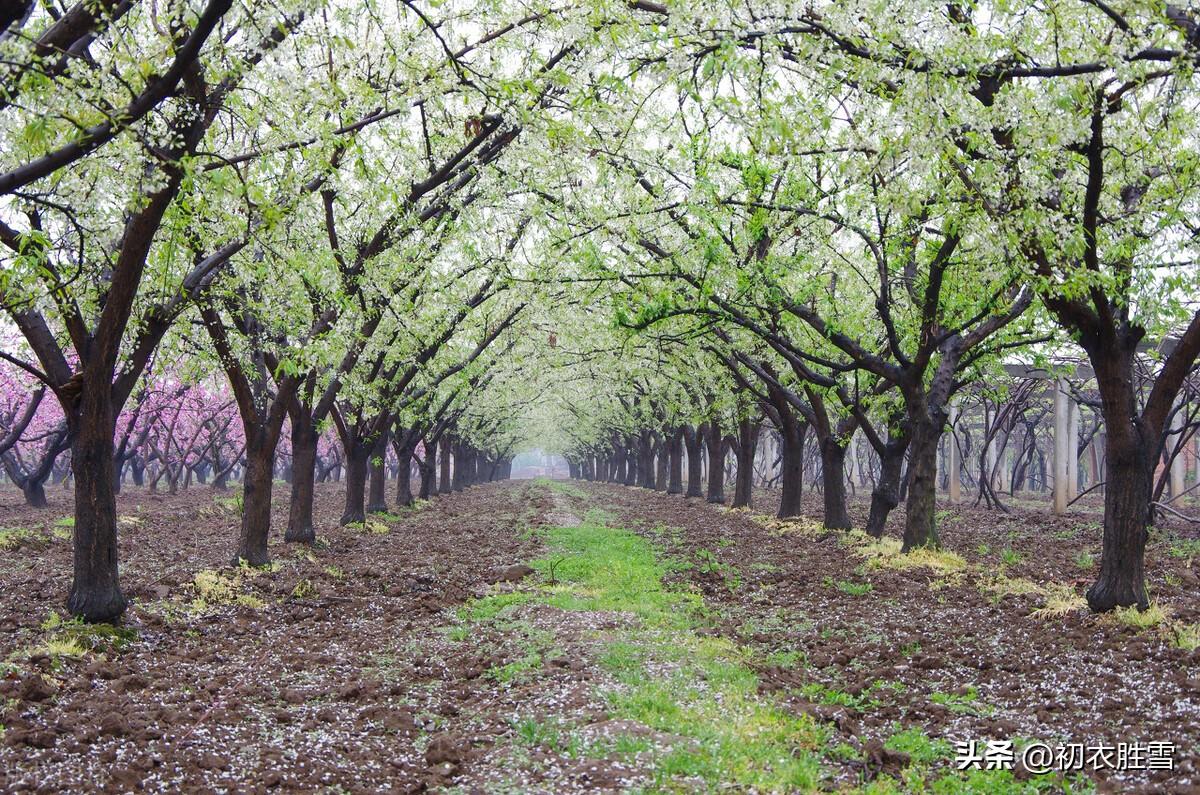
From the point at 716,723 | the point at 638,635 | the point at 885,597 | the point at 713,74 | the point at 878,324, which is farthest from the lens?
the point at 878,324

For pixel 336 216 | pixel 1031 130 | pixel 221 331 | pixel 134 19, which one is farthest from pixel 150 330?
pixel 1031 130

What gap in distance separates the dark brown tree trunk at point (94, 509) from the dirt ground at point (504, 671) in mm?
392

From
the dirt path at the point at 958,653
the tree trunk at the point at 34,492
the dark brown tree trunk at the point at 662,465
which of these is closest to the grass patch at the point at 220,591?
the dirt path at the point at 958,653

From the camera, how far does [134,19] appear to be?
30.0ft

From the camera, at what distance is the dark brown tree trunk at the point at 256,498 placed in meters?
15.7

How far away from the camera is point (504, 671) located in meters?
9.16

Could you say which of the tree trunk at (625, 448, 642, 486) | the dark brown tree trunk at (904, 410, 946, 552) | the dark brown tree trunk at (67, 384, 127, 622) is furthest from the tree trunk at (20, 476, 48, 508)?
the tree trunk at (625, 448, 642, 486)

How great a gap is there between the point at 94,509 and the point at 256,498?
18.6ft

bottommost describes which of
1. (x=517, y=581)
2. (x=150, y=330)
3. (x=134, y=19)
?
(x=517, y=581)

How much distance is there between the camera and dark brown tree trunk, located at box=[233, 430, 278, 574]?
15.7 meters

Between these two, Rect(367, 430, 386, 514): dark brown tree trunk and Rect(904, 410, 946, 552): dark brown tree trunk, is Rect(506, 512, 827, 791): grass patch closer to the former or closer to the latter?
Rect(904, 410, 946, 552): dark brown tree trunk

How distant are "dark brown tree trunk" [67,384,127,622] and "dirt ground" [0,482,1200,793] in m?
0.39

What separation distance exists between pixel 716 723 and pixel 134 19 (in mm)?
9020

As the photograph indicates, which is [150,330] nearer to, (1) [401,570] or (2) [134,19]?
(2) [134,19]
